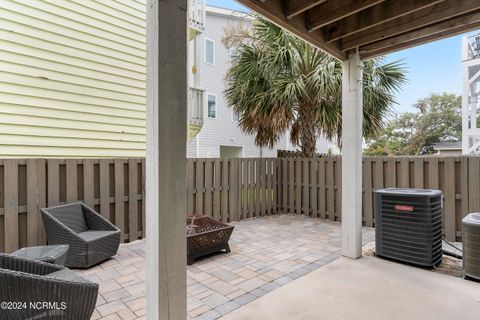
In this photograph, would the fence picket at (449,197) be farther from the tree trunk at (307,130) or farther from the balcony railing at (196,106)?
the balcony railing at (196,106)

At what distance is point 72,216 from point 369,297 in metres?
3.62

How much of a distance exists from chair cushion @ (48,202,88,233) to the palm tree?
3.96 meters

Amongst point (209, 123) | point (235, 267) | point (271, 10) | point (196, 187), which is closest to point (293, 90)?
point (196, 187)

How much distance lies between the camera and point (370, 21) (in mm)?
2957

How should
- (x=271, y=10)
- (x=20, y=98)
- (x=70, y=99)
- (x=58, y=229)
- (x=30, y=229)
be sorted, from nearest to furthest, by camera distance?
(x=271, y=10)
(x=58, y=229)
(x=30, y=229)
(x=20, y=98)
(x=70, y=99)

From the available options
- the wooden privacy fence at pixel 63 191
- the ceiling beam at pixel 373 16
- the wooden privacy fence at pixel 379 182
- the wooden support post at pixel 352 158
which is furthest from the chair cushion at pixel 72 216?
the wooden privacy fence at pixel 379 182

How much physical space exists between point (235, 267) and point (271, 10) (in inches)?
111

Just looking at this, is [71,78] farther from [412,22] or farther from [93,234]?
[412,22]

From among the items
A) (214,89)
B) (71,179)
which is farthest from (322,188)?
(214,89)

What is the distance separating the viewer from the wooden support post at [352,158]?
3.51m

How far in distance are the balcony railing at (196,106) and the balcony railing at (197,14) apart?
1435mm

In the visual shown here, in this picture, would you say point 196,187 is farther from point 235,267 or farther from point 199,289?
point 199,289

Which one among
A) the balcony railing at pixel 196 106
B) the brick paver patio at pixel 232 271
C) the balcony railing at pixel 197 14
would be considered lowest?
the brick paver patio at pixel 232 271

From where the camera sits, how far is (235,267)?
328 centimetres
